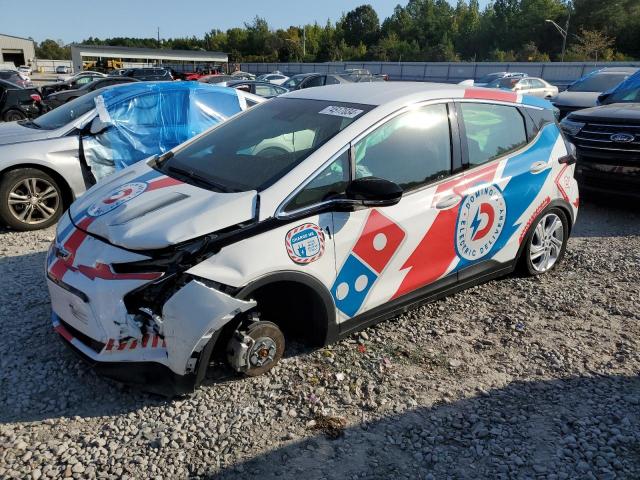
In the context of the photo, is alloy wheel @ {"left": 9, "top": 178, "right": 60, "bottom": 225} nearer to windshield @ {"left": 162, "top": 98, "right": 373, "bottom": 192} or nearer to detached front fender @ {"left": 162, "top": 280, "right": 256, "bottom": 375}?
windshield @ {"left": 162, "top": 98, "right": 373, "bottom": 192}

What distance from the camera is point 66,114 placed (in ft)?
21.0

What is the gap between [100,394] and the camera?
298 centimetres

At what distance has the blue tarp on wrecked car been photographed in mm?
6156

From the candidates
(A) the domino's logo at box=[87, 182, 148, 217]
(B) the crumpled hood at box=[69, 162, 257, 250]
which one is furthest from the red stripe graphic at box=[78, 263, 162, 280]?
(A) the domino's logo at box=[87, 182, 148, 217]

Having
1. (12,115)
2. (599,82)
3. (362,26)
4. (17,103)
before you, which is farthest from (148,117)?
(362,26)

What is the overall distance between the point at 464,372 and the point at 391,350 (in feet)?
1.59

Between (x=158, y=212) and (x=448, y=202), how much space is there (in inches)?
74.5

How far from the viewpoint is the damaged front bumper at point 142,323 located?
103 inches

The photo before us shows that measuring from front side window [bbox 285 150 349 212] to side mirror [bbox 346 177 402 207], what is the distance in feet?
0.29

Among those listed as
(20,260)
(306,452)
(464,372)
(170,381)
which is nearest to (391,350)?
(464,372)

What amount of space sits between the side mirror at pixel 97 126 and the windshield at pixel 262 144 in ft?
8.78

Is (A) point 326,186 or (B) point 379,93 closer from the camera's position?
(A) point 326,186

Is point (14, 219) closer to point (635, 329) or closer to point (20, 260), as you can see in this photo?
point (20, 260)

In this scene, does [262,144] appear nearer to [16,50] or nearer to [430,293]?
[430,293]
